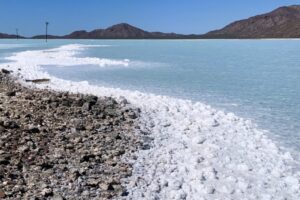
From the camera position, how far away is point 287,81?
51.9 ft

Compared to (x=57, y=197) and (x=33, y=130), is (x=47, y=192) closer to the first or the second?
(x=57, y=197)

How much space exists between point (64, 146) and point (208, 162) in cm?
220

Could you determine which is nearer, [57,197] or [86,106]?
[57,197]

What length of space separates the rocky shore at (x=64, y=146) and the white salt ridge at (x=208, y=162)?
0.35m

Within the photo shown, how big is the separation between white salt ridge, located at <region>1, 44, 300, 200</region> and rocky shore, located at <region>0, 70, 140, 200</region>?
0.35 meters

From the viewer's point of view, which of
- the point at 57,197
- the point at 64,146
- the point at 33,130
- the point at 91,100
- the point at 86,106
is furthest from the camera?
the point at 91,100

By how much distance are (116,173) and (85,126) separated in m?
2.22

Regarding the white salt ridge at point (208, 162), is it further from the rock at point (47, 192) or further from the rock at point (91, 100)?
the rock at point (91, 100)

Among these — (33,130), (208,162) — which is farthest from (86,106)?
(208,162)

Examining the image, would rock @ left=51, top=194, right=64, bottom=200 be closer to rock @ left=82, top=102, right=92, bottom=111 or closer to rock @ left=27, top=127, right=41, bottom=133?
rock @ left=27, top=127, right=41, bottom=133

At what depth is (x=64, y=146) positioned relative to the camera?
6.94 metres

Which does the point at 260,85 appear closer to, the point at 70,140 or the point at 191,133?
the point at 191,133

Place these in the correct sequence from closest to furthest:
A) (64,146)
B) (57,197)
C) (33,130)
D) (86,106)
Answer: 1. (57,197)
2. (64,146)
3. (33,130)
4. (86,106)

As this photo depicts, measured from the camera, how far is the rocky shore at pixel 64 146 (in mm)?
5445
